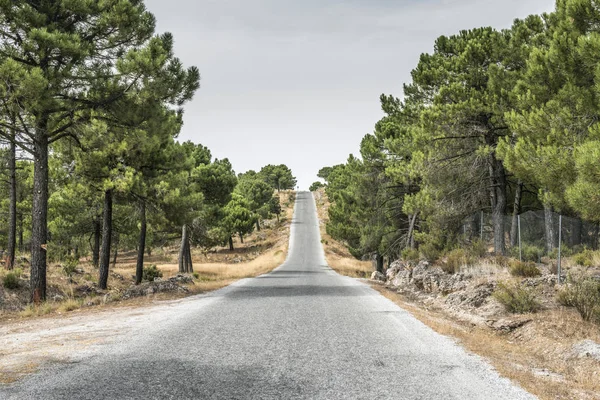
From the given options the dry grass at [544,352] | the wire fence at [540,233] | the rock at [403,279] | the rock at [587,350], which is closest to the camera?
the dry grass at [544,352]

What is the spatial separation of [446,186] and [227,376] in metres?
17.3

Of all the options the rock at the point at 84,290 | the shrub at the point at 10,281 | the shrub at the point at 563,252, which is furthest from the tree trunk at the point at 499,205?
the shrub at the point at 10,281

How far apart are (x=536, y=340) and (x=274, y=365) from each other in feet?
17.9

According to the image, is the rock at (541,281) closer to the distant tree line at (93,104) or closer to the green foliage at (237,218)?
the distant tree line at (93,104)

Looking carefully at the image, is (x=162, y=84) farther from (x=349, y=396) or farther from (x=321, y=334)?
(x=349, y=396)

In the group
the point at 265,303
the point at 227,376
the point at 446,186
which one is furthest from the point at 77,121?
the point at 446,186

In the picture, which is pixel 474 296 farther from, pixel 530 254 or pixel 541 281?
pixel 530 254

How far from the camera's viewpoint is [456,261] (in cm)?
1817

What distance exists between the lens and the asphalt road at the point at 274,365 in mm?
4652

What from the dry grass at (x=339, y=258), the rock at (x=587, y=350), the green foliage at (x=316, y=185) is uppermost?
the green foliage at (x=316, y=185)

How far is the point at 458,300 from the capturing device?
43.9ft

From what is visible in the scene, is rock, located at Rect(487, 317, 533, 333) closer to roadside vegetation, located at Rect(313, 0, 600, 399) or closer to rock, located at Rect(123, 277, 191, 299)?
roadside vegetation, located at Rect(313, 0, 600, 399)

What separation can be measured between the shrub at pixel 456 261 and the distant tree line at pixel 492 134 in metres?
1.74

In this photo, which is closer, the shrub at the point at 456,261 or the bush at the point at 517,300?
the bush at the point at 517,300
